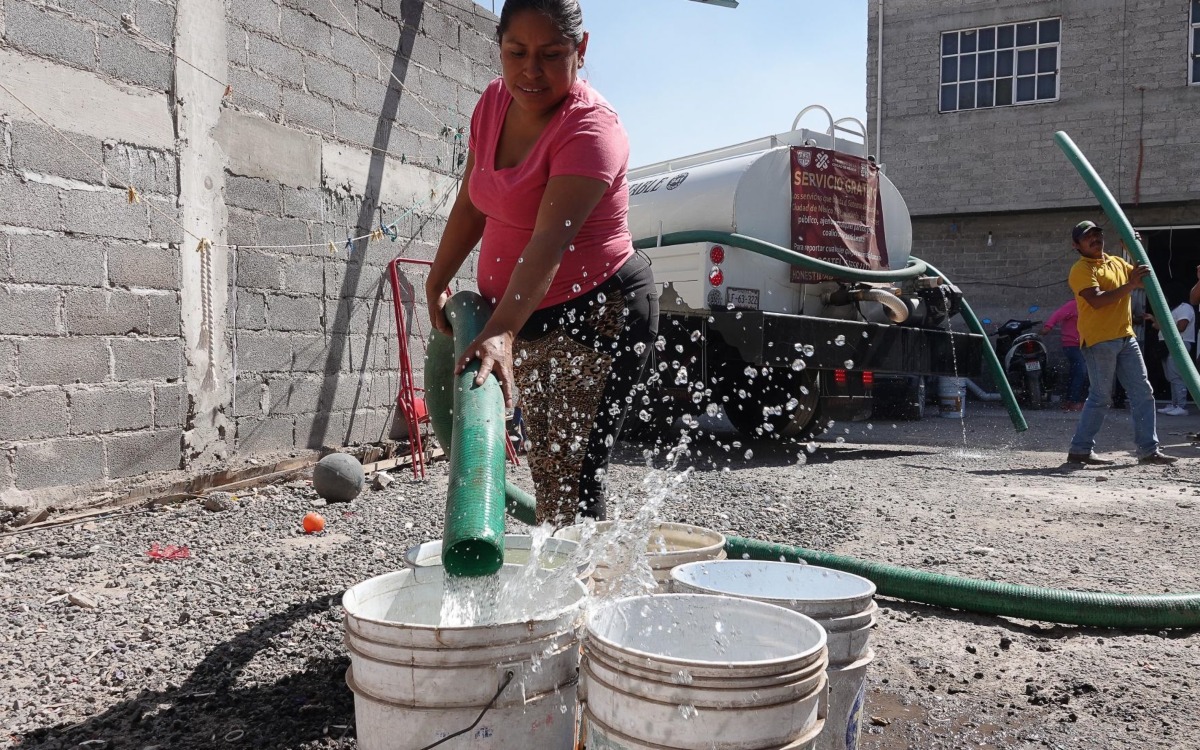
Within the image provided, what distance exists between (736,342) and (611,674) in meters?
5.48

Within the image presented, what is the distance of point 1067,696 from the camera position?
2.54m

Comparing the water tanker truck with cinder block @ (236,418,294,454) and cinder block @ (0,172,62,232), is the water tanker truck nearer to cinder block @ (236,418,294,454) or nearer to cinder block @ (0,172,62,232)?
cinder block @ (236,418,294,454)

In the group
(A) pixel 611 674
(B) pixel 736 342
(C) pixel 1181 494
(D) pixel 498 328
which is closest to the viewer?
(A) pixel 611 674

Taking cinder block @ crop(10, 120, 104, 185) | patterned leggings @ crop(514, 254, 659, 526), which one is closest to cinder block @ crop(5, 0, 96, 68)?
cinder block @ crop(10, 120, 104, 185)

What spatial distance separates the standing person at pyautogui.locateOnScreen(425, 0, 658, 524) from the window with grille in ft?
51.5

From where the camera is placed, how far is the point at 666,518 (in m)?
4.75

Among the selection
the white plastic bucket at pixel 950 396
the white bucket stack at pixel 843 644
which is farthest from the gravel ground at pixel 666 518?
the white plastic bucket at pixel 950 396

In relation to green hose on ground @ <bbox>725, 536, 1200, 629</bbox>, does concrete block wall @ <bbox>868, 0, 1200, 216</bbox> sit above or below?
above

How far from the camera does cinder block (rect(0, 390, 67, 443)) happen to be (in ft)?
13.5

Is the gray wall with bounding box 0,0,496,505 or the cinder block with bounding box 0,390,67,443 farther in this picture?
the gray wall with bounding box 0,0,496,505

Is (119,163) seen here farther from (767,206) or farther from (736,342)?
(767,206)

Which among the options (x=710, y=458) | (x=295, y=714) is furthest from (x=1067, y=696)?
(x=710, y=458)

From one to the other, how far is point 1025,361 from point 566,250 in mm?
12667

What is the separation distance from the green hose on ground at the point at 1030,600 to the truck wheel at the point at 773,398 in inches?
166
